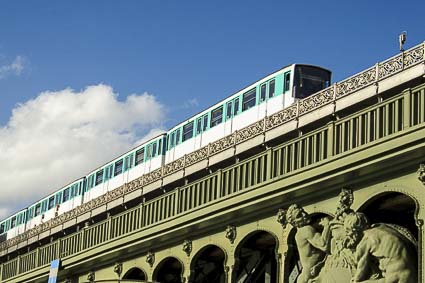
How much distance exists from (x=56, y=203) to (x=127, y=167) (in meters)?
13.5

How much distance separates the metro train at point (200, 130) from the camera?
4025cm

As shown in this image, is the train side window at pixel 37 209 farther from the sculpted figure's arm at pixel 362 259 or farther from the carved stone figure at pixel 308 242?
the sculpted figure's arm at pixel 362 259

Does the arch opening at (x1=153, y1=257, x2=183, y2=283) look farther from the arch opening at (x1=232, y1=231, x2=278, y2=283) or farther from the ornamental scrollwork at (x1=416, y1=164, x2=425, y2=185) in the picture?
the ornamental scrollwork at (x1=416, y1=164, x2=425, y2=185)

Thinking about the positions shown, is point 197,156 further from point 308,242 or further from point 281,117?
point 308,242

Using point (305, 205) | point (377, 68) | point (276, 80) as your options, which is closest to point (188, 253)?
point (305, 205)

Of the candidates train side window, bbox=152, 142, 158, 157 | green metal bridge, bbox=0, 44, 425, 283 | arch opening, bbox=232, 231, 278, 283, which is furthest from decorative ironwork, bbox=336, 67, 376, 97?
train side window, bbox=152, 142, 158, 157

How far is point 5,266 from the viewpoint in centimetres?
4844

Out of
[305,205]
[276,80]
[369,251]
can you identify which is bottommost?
[369,251]

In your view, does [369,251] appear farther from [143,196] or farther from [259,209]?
[143,196]

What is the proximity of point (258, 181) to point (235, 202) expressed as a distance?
922 mm

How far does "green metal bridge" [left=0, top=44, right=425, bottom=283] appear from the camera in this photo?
2109cm

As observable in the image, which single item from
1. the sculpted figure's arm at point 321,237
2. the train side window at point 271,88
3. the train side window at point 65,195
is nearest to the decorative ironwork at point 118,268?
the train side window at point 271,88

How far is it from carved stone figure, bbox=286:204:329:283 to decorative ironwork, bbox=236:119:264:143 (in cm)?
1391

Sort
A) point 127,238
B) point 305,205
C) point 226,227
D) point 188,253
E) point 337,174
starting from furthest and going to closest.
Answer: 1. point 127,238
2. point 188,253
3. point 226,227
4. point 305,205
5. point 337,174
